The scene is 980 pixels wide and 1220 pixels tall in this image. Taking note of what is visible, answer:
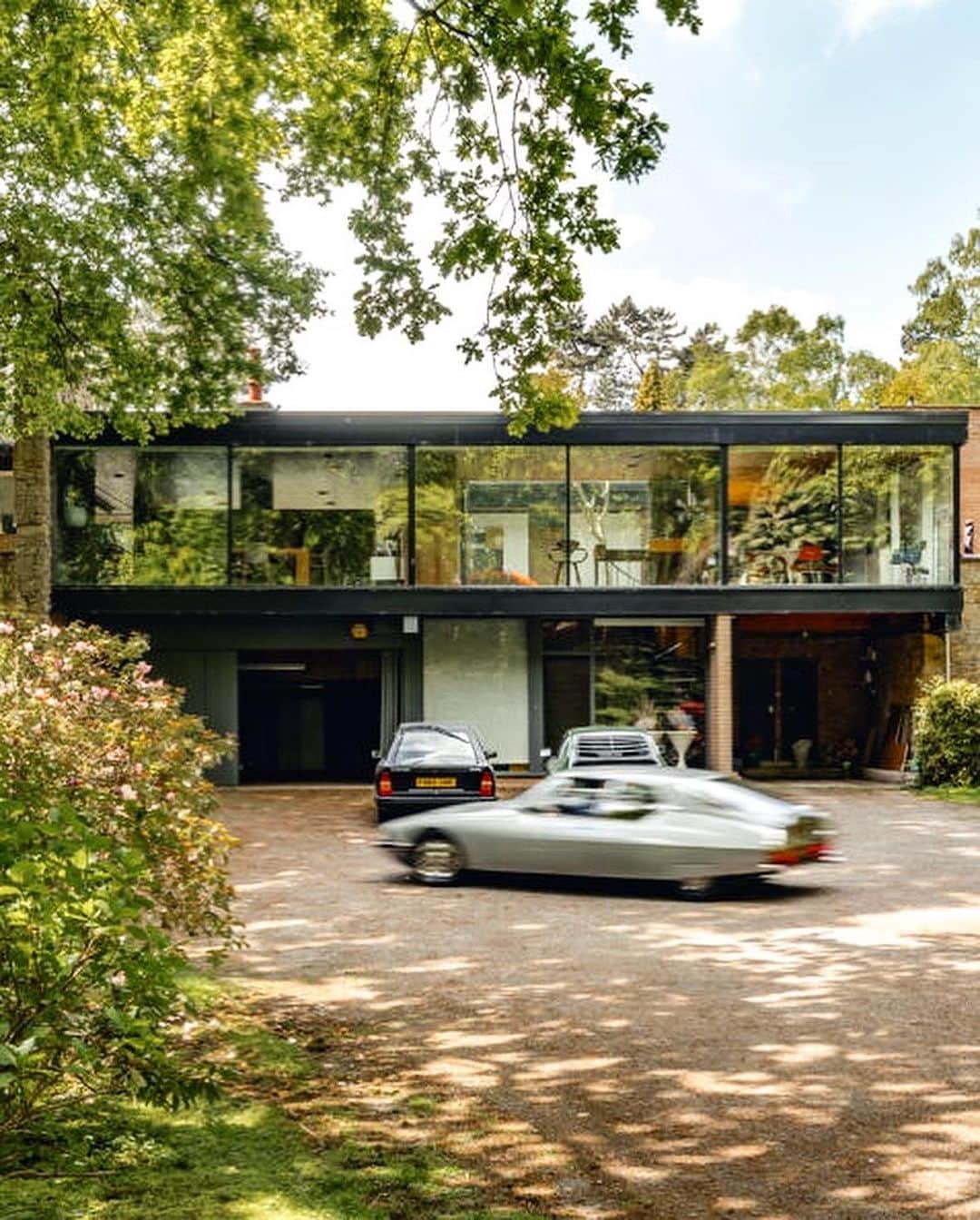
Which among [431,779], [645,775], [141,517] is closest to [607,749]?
[431,779]

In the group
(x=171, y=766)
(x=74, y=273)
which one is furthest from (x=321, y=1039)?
(x=74, y=273)

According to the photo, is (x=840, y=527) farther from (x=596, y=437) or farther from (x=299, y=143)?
(x=299, y=143)

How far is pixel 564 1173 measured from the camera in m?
5.21

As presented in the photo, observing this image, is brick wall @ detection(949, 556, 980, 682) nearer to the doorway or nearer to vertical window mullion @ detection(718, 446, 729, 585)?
the doorway

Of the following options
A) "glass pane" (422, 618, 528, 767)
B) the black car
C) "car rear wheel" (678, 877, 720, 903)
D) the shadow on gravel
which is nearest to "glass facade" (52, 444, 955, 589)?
"glass pane" (422, 618, 528, 767)

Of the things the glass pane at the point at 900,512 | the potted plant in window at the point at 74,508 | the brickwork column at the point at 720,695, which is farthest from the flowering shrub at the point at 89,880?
the glass pane at the point at 900,512

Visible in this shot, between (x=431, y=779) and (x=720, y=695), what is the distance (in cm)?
903

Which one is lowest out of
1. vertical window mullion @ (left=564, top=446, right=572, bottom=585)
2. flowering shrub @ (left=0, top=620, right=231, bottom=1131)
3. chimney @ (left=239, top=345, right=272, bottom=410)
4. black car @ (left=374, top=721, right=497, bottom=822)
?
black car @ (left=374, top=721, right=497, bottom=822)

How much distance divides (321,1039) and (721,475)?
58.2 ft

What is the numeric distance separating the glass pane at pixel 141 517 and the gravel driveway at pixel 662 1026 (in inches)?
408

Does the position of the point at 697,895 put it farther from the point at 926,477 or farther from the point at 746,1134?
the point at 926,477

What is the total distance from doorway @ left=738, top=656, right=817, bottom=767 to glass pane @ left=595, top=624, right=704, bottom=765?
156 inches

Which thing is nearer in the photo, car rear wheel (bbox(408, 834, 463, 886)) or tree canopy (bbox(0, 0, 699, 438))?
tree canopy (bbox(0, 0, 699, 438))

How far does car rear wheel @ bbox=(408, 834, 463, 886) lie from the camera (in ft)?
41.4
